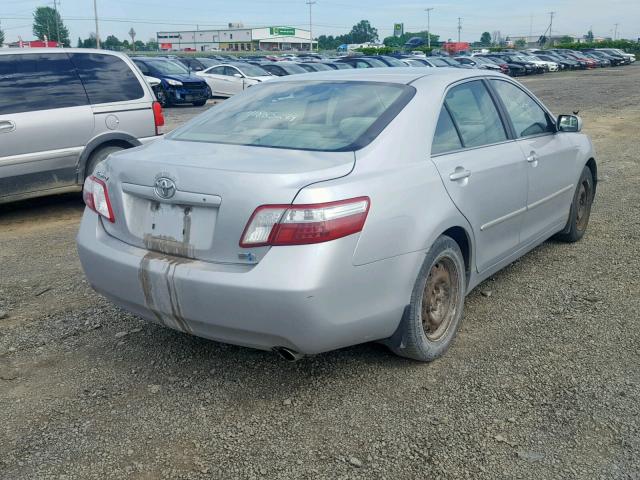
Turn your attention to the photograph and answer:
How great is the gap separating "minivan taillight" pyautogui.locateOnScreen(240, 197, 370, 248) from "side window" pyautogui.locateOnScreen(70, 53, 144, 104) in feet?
16.9

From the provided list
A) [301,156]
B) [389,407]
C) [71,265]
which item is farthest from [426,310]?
[71,265]

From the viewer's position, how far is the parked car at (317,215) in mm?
2965

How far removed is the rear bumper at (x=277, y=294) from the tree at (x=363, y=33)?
161692mm

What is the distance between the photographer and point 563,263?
543cm

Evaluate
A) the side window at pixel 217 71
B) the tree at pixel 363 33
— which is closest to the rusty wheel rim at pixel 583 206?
the side window at pixel 217 71

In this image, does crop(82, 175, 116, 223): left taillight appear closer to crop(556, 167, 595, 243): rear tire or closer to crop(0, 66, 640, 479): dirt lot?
crop(0, 66, 640, 479): dirt lot

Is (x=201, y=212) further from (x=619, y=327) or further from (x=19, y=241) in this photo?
(x=19, y=241)

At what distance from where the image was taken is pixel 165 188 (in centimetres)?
318

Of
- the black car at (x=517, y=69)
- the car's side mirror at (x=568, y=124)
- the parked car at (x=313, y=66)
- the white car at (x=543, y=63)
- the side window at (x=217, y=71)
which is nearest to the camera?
the car's side mirror at (x=568, y=124)

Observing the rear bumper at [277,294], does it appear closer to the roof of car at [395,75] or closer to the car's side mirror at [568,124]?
the roof of car at [395,75]

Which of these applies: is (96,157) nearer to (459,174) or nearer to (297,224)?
(459,174)

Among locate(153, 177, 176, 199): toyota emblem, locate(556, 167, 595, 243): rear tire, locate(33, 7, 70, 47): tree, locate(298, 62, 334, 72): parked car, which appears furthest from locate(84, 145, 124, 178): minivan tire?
locate(33, 7, 70, 47): tree

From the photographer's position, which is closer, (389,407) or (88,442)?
(88,442)

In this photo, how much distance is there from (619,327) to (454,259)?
1247mm
